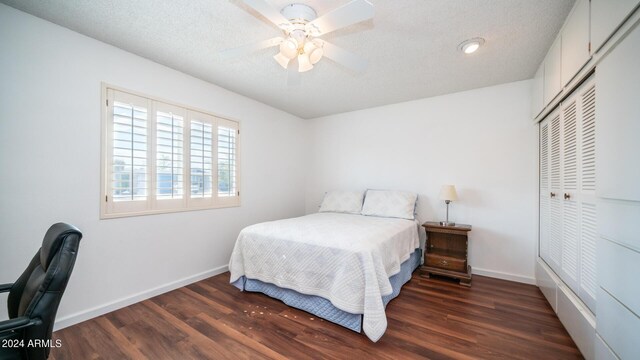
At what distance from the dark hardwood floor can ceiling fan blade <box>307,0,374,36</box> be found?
217 cm

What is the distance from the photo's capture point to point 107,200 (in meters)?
2.26

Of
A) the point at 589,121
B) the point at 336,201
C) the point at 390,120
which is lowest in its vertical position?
the point at 336,201

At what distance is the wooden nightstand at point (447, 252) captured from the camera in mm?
2930

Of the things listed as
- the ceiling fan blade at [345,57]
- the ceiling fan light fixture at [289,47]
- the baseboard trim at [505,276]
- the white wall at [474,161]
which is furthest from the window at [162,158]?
the baseboard trim at [505,276]

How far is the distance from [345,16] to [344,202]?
2.80 meters

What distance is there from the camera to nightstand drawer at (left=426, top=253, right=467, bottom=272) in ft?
9.62

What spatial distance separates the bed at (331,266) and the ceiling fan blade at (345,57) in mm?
1444

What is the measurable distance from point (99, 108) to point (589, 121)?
3.86 m

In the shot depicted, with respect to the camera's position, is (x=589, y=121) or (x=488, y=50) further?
(x=488, y=50)

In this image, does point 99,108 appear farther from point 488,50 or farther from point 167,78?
point 488,50

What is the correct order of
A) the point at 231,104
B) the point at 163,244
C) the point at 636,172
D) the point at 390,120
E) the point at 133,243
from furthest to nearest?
the point at 390,120
the point at 231,104
the point at 163,244
the point at 133,243
the point at 636,172

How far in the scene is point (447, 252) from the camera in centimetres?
323

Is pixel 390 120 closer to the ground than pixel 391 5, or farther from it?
closer to the ground

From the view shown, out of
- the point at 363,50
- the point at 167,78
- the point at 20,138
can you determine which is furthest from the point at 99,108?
the point at 363,50
